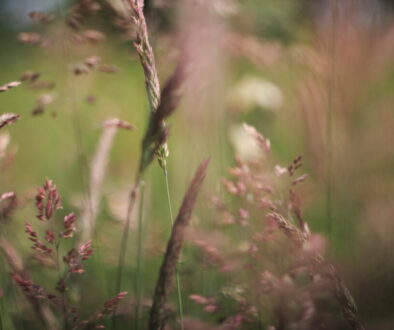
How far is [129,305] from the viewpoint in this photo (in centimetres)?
98

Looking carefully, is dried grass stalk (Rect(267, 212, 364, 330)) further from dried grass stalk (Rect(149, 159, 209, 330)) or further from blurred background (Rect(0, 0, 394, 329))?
blurred background (Rect(0, 0, 394, 329))

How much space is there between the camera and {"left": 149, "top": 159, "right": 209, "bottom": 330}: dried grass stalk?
504mm

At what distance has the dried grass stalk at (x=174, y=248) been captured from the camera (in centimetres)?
50

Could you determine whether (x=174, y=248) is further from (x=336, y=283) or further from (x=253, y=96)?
(x=253, y=96)

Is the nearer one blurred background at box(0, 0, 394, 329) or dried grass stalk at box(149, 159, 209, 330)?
dried grass stalk at box(149, 159, 209, 330)

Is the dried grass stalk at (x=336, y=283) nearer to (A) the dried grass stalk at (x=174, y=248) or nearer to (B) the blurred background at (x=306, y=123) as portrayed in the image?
(A) the dried grass stalk at (x=174, y=248)

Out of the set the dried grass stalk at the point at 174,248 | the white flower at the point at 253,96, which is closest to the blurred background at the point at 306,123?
the dried grass stalk at the point at 174,248

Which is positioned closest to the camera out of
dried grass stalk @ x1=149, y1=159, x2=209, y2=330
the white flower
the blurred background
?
dried grass stalk @ x1=149, y1=159, x2=209, y2=330

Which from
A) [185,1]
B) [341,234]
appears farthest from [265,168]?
[341,234]

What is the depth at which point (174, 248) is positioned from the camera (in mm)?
525

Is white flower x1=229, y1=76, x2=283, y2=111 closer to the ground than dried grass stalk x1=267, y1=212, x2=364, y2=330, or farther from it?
closer to the ground

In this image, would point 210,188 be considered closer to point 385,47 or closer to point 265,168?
point 265,168

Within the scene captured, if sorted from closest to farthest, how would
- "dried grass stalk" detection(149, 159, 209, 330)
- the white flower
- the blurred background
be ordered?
"dried grass stalk" detection(149, 159, 209, 330), the blurred background, the white flower

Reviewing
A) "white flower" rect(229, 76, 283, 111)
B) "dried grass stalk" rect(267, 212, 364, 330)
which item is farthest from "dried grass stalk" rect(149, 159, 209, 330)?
"white flower" rect(229, 76, 283, 111)
